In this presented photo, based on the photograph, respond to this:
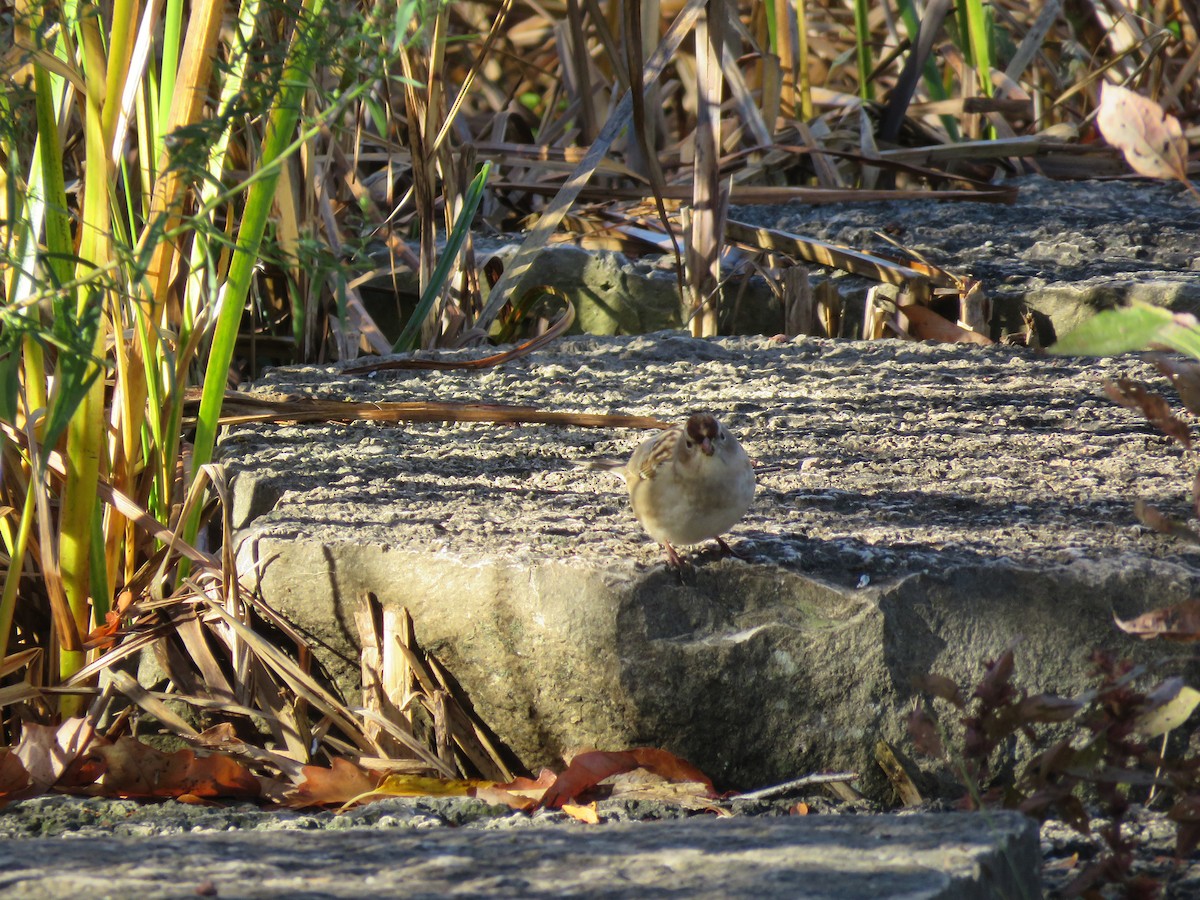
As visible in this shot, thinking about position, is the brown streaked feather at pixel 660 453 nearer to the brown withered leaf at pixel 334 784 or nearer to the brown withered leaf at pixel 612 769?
the brown withered leaf at pixel 612 769

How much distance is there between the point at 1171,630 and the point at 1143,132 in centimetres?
66

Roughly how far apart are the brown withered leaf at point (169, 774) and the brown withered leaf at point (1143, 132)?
170 centimetres

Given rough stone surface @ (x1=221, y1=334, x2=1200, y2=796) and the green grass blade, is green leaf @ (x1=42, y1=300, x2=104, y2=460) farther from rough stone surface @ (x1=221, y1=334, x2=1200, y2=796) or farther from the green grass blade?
the green grass blade

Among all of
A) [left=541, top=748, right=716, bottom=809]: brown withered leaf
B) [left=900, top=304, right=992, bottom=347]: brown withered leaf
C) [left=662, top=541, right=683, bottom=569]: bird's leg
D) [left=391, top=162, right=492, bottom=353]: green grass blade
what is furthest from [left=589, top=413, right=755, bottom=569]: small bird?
[left=900, top=304, right=992, bottom=347]: brown withered leaf

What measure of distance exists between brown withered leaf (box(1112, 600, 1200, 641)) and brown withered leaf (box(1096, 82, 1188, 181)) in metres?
0.56

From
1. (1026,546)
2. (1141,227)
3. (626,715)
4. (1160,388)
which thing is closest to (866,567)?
(1026,546)

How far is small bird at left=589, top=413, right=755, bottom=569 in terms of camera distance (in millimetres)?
2283

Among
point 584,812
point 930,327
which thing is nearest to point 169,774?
point 584,812

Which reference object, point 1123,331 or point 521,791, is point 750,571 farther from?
point 1123,331

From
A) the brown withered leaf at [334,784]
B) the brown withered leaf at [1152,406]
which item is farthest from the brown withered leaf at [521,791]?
the brown withered leaf at [1152,406]

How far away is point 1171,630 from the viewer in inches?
70.9

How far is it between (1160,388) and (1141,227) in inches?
57.7

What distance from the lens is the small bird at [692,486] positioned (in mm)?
2283

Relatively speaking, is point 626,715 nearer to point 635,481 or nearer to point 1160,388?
point 635,481
